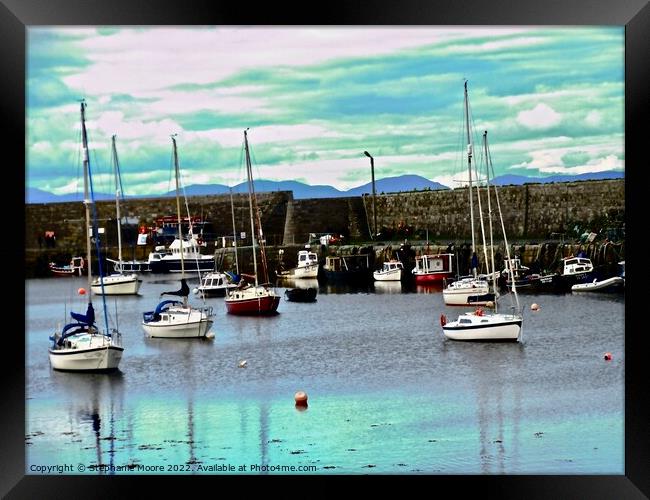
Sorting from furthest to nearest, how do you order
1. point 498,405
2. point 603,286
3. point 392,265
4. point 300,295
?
point 392,265 → point 300,295 → point 603,286 → point 498,405

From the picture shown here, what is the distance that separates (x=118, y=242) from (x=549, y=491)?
11363mm

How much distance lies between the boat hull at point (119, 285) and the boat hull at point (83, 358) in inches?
114

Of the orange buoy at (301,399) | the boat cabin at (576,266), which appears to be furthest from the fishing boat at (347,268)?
the orange buoy at (301,399)

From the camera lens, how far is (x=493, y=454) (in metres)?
9.98

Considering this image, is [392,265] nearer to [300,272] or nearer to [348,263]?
[348,263]

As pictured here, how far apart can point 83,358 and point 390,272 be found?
9.04 meters

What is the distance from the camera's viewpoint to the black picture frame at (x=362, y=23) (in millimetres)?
8523

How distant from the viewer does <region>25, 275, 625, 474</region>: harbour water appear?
998 cm

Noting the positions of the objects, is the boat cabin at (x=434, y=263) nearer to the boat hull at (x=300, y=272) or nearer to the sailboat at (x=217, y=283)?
the boat hull at (x=300, y=272)

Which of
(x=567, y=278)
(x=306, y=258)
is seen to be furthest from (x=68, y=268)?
(x=567, y=278)

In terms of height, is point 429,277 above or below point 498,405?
above

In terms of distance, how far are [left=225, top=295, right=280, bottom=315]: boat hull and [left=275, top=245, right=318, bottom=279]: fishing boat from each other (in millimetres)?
441

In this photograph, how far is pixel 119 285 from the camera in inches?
655

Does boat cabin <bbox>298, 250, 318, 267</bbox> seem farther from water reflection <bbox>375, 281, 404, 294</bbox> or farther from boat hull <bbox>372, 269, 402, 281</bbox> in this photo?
water reflection <bbox>375, 281, 404, 294</bbox>
